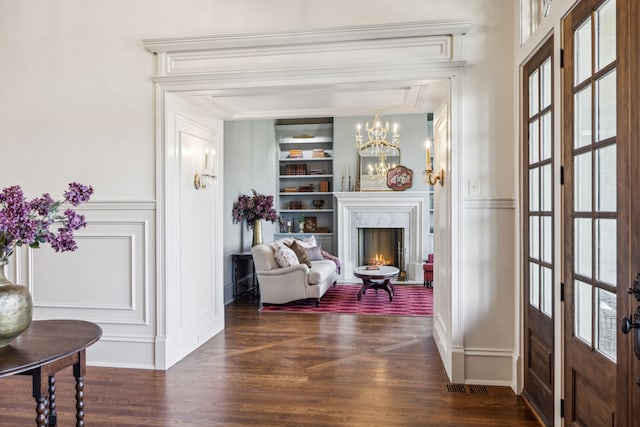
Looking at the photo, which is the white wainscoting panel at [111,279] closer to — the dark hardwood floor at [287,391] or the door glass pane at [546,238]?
the dark hardwood floor at [287,391]

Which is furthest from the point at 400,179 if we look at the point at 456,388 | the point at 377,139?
the point at 456,388

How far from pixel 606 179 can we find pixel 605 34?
644 mm

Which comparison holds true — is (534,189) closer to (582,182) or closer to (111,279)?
(582,182)

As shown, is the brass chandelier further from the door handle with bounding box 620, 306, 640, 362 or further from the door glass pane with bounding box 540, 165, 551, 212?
the door handle with bounding box 620, 306, 640, 362

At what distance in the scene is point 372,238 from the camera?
27.8 ft

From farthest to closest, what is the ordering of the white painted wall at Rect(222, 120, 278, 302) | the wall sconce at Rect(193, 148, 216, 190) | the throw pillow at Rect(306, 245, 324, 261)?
the throw pillow at Rect(306, 245, 324, 261), the white painted wall at Rect(222, 120, 278, 302), the wall sconce at Rect(193, 148, 216, 190)

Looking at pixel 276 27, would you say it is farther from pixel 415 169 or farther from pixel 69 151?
pixel 415 169

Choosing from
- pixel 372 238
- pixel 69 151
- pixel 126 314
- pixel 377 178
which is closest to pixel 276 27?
pixel 69 151

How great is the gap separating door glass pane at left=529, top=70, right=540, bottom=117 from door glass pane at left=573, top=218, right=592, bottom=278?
988 mm

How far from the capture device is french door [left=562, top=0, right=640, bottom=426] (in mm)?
1681

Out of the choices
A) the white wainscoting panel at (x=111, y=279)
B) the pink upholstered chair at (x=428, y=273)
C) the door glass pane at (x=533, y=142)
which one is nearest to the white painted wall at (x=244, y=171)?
the white wainscoting panel at (x=111, y=279)

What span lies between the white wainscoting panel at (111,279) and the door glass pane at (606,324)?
3.14 metres

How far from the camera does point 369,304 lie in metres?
6.07

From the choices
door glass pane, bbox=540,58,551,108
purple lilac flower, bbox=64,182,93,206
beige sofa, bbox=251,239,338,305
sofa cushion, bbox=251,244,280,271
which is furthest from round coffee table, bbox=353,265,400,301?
purple lilac flower, bbox=64,182,93,206
